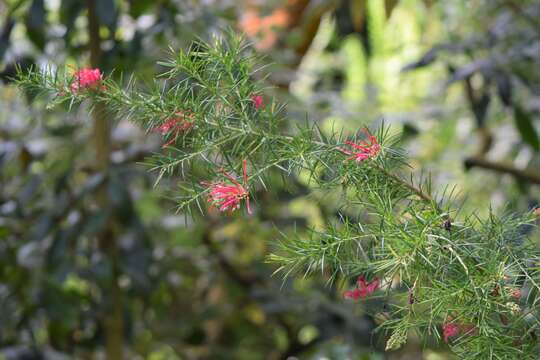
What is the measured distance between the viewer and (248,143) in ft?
1.80

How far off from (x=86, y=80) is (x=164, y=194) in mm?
452

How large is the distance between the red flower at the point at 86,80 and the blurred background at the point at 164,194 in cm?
39

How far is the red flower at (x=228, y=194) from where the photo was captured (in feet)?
1.64

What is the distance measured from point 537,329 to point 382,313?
10cm

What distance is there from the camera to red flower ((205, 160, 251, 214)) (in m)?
0.50

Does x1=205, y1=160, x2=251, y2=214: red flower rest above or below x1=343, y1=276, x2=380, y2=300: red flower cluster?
above

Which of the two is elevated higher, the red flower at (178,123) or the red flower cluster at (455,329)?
the red flower at (178,123)

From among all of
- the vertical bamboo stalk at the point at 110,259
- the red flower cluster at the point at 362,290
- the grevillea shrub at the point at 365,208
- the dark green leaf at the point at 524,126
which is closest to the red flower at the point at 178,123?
the grevillea shrub at the point at 365,208

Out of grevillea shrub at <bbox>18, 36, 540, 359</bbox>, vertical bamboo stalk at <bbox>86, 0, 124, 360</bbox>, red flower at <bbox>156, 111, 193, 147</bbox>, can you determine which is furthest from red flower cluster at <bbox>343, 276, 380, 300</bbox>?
vertical bamboo stalk at <bbox>86, 0, 124, 360</bbox>

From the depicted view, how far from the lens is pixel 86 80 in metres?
0.54

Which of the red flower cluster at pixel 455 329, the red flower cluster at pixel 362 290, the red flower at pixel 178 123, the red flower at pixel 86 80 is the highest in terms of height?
the red flower at pixel 86 80

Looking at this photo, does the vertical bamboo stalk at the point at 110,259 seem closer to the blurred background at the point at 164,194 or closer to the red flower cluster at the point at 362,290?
the blurred background at the point at 164,194

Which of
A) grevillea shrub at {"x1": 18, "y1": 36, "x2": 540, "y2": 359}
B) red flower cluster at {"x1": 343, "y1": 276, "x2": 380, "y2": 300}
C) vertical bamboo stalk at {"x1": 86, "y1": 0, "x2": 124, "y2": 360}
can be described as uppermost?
grevillea shrub at {"x1": 18, "y1": 36, "x2": 540, "y2": 359}

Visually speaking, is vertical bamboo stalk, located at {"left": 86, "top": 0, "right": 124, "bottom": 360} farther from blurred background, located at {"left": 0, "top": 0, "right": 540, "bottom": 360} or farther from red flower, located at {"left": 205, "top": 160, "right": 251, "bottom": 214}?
red flower, located at {"left": 205, "top": 160, "right": 251, "bottom": 214}
